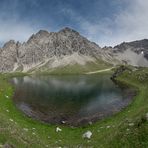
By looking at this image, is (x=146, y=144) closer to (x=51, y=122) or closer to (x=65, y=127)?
(x=65, y=127)

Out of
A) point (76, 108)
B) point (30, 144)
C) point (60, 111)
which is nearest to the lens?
point (30, 144)

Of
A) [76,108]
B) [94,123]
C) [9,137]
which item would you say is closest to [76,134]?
[94,123]

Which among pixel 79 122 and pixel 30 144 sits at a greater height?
pixel 30 144

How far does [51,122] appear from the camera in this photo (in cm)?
4672

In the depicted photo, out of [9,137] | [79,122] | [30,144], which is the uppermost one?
[9,137]

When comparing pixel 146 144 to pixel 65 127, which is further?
pixel 65 127

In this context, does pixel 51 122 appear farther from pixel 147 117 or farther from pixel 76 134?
pixel 147 117

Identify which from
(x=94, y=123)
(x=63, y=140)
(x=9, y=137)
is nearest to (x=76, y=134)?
(x=63, y=140)

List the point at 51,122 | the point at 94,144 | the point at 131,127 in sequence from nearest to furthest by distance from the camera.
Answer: the point at 131,127 → the point at 94,144 → the point at 51,122

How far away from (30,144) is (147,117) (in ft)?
45.6

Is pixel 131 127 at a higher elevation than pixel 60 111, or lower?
higher

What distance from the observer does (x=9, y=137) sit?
22453 mm

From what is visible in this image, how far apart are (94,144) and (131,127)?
5857 mm

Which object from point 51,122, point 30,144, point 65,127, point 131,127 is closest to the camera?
point 30,144
